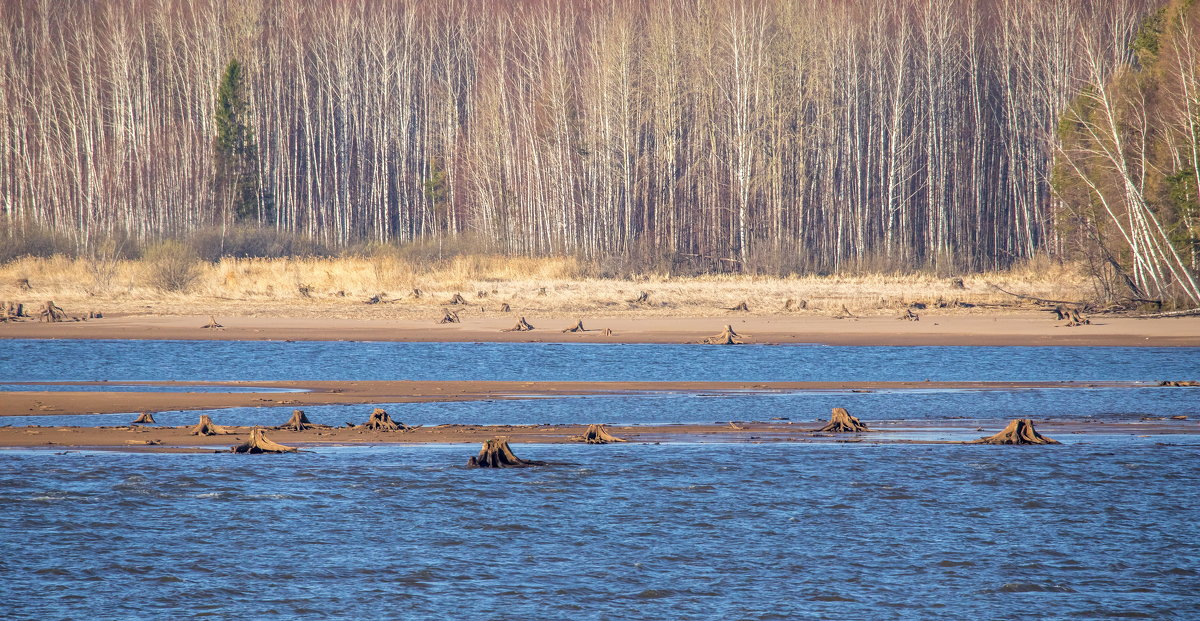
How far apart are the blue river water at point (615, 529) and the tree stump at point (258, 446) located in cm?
27

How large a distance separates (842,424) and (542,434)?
10.8 feet

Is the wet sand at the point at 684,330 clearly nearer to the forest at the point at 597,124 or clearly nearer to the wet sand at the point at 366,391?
the wet sand at the point at 366,391

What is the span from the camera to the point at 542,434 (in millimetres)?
13250

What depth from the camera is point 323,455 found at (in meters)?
12.0

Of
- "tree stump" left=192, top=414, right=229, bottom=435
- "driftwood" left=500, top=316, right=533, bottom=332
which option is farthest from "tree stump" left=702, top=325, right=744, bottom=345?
"tree stump" left=192, top=414, right=229, bottom=435

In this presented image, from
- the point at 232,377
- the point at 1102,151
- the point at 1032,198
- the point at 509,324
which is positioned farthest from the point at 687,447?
the point at 1032,198

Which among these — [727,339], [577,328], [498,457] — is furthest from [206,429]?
[577,328]

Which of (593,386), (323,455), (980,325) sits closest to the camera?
(323,455)

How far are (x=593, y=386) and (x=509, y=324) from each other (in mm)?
8914

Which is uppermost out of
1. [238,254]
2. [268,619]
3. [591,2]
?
[591,2]

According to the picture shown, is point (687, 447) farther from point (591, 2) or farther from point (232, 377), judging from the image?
point (591, 2)

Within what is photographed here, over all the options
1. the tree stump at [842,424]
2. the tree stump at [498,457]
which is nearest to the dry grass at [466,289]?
the tree stump at [842,424]

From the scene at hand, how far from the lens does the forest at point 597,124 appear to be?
4416cm

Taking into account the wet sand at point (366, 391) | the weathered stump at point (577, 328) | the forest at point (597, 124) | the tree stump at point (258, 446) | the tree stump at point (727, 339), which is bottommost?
the tree stump at point (258, 446)
